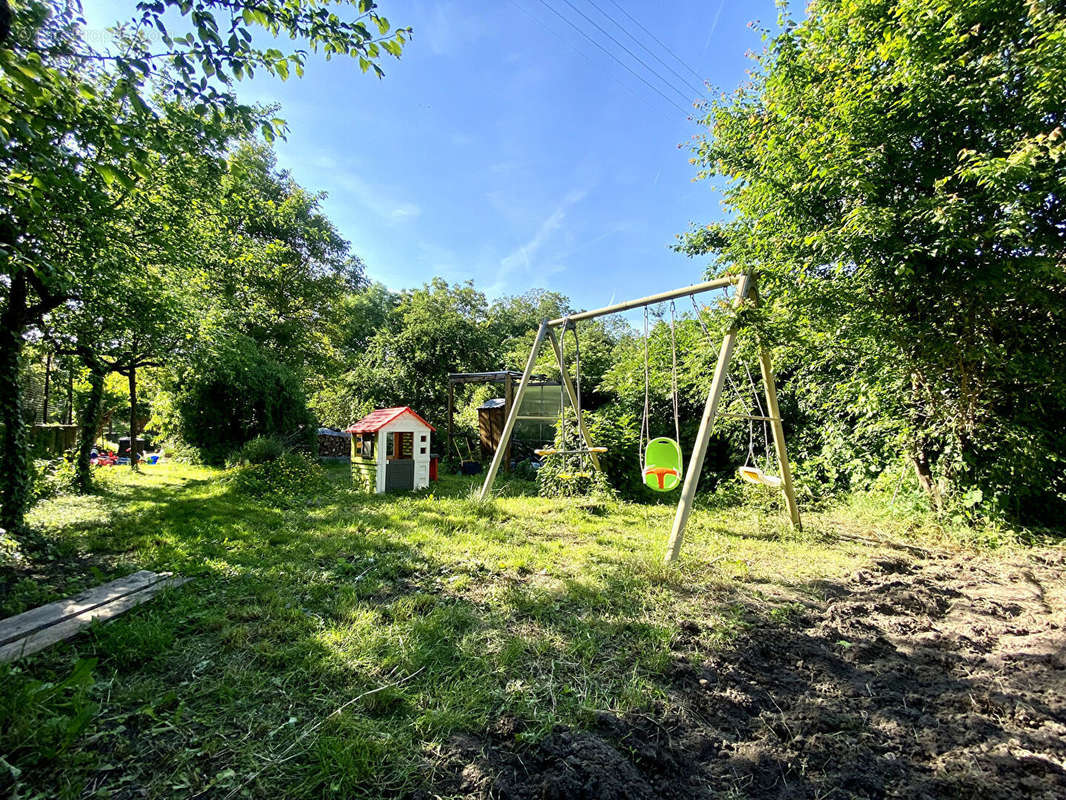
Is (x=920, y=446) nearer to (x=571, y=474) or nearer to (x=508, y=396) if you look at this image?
(x=571, y=474)

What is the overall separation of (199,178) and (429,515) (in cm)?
562

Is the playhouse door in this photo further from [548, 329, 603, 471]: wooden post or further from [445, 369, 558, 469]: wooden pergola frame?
[548, 329, 603, 471]: wooden post

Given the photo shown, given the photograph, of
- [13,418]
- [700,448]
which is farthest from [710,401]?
[13,418]

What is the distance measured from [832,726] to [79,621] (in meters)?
3.98

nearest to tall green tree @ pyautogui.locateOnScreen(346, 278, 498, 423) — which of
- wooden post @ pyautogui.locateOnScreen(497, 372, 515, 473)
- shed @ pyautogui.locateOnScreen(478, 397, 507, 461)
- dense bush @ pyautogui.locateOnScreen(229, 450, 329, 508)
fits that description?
shed @ pyautogui.locateOnScreen(478, 397, 507, 461)

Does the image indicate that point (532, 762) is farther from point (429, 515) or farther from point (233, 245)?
point (233, 245)

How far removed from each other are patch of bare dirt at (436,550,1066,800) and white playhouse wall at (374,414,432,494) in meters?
6.16

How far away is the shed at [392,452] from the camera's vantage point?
7.64 meters

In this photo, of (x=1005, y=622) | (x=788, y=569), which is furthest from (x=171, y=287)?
(x=1005, y=622)

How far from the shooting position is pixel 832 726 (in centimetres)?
181

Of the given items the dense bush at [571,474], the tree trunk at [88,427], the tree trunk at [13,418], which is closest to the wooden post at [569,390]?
the dense bush at [571,474]

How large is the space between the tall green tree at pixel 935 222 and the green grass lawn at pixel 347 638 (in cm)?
140

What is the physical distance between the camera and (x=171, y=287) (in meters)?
6.64

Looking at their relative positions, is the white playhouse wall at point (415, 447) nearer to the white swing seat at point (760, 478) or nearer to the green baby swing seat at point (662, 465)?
the green baby swing seat at point (662, 465)
